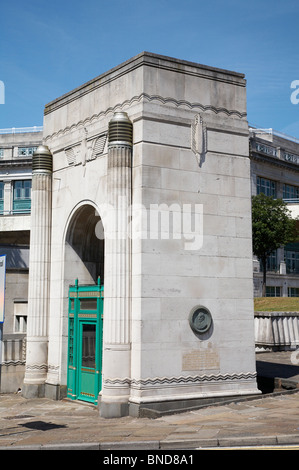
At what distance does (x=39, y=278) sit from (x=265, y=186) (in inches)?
1951

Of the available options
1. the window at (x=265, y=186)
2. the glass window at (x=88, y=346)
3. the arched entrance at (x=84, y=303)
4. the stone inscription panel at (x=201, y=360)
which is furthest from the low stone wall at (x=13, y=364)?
the window at (x=265, y=186)

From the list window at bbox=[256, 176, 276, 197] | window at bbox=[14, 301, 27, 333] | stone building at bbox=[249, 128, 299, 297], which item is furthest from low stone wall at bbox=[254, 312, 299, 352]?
window at bbox=[256, 176, 276, 197]

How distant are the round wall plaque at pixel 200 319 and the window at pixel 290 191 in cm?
5432

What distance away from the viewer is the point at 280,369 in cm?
2114

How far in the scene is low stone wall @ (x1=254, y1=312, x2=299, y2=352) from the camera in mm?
27266

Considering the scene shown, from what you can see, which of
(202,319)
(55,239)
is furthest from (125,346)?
(55,239)

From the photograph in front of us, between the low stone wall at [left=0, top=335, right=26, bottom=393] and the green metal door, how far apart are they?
284 centimetres

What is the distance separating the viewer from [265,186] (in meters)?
65.4

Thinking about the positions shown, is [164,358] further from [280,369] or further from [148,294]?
[280,369]

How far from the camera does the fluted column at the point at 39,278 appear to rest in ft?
62.3

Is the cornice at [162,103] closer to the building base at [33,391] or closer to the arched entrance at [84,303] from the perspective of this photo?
the arched entrance at [84,303]

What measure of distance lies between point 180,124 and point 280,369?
10.1m

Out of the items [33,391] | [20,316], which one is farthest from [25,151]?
[33,391]

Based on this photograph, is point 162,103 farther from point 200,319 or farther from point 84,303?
point 84,303
